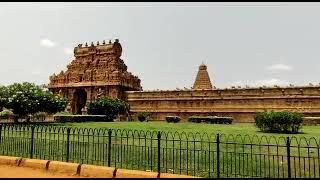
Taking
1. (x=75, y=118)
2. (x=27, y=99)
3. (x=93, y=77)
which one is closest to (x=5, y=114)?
(x=75, y=118)

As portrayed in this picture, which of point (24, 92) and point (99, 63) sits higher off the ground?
point (99, 63)

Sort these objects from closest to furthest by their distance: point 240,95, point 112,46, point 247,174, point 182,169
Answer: point 247,174
point 182,169
point 240,95
point 112,46

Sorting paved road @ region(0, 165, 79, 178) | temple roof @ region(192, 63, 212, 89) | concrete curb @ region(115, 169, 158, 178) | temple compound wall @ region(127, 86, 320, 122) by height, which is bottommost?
paved road @ region(0, 165, 79, 178)

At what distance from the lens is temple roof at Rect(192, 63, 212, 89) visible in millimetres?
51184

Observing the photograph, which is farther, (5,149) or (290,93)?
(290,93)

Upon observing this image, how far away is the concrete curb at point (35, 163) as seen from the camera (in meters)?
9.58

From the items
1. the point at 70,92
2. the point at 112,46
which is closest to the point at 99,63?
the point at 112,46

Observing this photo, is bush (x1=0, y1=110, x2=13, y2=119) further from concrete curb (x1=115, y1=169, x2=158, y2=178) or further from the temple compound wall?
concrete curb (x1=115, y1=169, x2=158, y2=178)

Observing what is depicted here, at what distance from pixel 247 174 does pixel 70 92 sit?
45520 millimetres

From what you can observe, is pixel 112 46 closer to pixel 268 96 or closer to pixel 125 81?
pixel 125 81

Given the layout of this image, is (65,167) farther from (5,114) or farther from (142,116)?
(142,116)

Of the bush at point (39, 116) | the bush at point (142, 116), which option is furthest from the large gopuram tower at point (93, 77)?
the bush at point (39, 116)

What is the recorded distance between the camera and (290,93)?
37.6 meters

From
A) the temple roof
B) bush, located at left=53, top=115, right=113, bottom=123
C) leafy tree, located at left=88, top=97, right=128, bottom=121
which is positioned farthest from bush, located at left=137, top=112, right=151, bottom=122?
the temple roof
